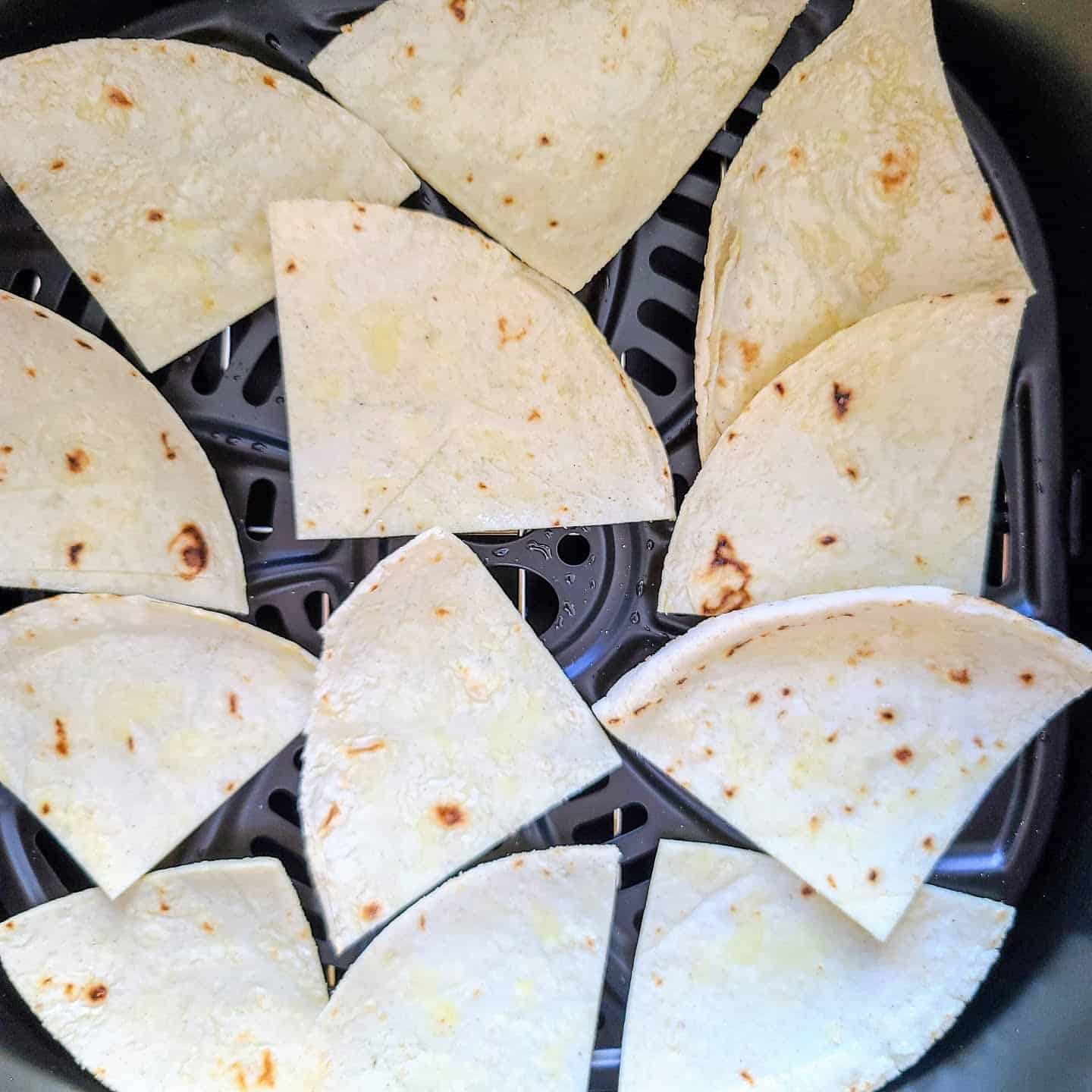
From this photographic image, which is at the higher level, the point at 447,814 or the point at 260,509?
the point at 260,509

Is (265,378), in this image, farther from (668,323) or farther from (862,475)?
(862,475)

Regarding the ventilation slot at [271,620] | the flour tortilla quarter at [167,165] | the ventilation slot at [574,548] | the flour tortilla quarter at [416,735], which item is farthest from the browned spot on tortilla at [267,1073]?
the flour tortilla quarter at [167,165]

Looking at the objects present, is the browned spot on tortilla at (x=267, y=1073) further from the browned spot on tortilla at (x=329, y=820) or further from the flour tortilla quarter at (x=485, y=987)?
the browned spot on tortilla at (x=329, y=820)

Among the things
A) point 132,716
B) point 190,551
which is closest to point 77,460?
point 190,551

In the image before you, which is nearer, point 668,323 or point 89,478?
point 89,478

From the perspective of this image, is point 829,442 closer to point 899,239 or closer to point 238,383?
point 899,239

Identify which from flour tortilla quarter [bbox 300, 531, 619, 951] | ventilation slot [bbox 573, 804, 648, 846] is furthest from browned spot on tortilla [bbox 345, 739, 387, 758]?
ventilation slot [bbox 573, 804, 648, 846]

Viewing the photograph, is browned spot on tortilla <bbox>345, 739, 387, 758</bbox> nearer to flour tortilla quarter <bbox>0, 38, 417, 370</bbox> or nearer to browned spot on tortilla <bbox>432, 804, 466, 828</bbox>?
browned spot on tortilla <bbox>432, 804, 466, 828</bbox>

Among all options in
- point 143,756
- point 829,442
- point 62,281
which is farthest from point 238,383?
point 829,442
